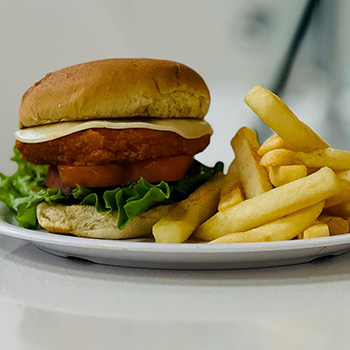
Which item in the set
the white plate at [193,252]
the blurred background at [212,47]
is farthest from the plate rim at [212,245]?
the blurred background at [212,47]

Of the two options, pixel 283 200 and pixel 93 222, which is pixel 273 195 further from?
pixel 93 222

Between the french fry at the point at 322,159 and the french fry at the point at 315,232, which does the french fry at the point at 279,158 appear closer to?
the french fry at the point at 322,159

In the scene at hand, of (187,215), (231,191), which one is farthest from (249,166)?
(187,215)

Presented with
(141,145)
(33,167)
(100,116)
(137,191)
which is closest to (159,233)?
(137,191)

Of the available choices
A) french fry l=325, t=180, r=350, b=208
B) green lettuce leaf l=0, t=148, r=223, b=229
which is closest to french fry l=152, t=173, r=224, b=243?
green lettuce leaf l=0, t=148, r=223, b=229

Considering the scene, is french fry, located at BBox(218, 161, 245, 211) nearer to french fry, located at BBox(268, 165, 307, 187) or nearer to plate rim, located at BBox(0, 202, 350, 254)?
french fry, located at BBox(268, 165, 307, 187)
